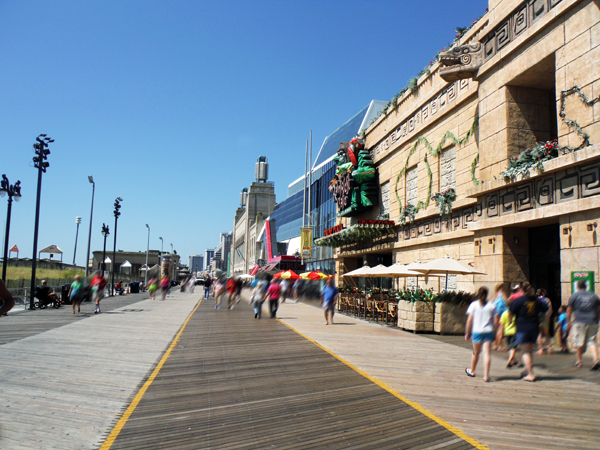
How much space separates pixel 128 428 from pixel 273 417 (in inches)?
66.2

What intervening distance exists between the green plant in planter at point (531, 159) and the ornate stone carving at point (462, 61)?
12.8ft

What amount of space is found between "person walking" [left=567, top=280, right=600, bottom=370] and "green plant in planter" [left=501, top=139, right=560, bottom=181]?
15.6 ft

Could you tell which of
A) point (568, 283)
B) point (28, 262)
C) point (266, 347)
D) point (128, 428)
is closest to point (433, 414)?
point (128, 428)

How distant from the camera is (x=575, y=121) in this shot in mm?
11562

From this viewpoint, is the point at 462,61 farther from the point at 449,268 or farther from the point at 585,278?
the point at 585,278

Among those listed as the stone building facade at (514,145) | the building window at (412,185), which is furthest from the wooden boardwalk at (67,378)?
the building window at (412,185)

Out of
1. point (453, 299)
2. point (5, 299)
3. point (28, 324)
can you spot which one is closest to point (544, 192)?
point (453, 299)

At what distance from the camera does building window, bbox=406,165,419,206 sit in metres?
22.5

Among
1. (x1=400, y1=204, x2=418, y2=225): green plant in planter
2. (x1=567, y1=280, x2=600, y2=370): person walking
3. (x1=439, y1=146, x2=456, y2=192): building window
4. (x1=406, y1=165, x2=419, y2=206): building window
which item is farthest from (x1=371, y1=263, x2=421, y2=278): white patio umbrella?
(x1=567, y1=280, x2=600, y2=370): person walking

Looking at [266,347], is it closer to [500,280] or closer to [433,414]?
[433,414]

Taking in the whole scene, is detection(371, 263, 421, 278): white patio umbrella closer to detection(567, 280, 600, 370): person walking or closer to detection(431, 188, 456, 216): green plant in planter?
detection(431, 188, 456, 216): green plant in planter

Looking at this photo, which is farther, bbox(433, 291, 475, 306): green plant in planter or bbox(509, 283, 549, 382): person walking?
bbox(433, 291, 475, 306): green plant in planter

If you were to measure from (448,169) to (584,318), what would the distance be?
A: 11.5m

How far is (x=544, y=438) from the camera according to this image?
504 centimetres
